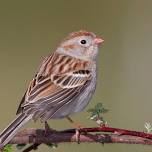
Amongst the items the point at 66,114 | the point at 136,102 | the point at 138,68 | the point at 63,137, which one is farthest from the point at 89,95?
the point at 138,68

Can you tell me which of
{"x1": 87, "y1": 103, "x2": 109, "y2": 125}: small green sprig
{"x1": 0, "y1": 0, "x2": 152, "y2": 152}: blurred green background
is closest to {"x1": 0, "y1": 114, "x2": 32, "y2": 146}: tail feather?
{"x1": 87, "y1": 103, "x2": 109, "y2": 125}: small green sprig

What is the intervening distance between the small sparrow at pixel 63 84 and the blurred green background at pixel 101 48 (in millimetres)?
2049

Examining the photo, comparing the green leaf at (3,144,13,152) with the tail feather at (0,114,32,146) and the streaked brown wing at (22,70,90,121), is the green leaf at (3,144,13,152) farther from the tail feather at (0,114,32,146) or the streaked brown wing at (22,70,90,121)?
the streaked brown wing at (22,70,90,121)

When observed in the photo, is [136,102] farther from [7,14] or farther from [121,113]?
[7,14]

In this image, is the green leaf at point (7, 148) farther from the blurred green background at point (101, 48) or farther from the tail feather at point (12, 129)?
the blurred green background at point (101, 48)

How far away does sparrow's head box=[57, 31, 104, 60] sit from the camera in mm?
7023

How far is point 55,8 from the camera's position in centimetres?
1357

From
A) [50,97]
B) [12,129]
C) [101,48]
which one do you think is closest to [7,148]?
[12,129]

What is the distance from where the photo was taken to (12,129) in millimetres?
5070

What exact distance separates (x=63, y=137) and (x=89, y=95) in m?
1.43

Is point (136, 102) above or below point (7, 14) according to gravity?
below

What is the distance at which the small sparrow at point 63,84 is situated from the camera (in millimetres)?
5602

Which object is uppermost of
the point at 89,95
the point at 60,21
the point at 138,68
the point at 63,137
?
the point at 60,21

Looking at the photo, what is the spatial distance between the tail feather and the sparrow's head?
1.63m
